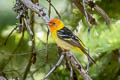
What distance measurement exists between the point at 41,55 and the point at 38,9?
1.26 m

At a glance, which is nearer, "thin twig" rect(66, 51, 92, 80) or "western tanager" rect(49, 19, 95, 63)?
"thin twig" rect(66, 51, 92, 80)

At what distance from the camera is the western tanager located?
8.59 ft

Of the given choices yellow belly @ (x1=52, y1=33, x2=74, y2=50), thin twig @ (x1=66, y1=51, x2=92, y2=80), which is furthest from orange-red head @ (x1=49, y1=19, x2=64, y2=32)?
thin twig @ (x1=66, y1=51, x2=92, y2=80)

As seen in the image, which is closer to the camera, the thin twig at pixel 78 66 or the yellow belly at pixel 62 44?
the thin twig at pixel 78 66

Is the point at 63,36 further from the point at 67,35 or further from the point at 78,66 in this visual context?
the point at 78,66

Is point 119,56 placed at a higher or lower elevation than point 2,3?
lower

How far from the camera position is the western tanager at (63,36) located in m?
2.62

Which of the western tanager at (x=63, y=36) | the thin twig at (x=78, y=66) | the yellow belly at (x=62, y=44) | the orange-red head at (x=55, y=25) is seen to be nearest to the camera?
the thin twig at (x=78, y=66)

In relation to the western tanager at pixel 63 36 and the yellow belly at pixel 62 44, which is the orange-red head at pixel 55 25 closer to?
the western tanager at pixel 63 36

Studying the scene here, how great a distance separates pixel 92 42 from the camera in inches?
28.2

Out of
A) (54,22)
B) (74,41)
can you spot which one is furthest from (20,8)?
(74,41)

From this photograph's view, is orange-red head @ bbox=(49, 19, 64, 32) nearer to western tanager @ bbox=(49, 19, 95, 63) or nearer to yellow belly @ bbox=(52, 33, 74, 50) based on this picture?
western tanager @ bbox=(49, 19, 95, 63)

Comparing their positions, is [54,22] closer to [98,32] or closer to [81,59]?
[81,59]

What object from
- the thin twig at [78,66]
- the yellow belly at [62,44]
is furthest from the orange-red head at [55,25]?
the thin twig at [78,66]
